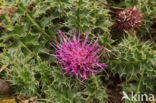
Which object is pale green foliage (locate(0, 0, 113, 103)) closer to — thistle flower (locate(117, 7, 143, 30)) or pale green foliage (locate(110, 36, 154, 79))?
thistle flower (locate(117, 7, 143, 30))

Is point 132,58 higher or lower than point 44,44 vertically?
lower

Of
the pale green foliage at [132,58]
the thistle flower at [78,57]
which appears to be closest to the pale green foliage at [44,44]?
the thistle flower at [78,57]

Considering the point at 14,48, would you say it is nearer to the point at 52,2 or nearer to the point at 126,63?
the point at 52,2

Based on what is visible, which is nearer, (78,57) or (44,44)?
(78,57)

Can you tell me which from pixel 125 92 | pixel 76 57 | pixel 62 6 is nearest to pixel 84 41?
pixel 76 57

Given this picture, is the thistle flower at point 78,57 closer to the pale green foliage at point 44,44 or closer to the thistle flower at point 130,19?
the pale green foliage at point 44,44

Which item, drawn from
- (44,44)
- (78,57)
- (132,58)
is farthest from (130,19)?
(44,44)

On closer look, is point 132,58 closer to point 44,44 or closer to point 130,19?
point 130,19

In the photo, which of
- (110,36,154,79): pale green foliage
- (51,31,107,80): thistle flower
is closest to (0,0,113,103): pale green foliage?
(51,31,107,80): thistle flower
